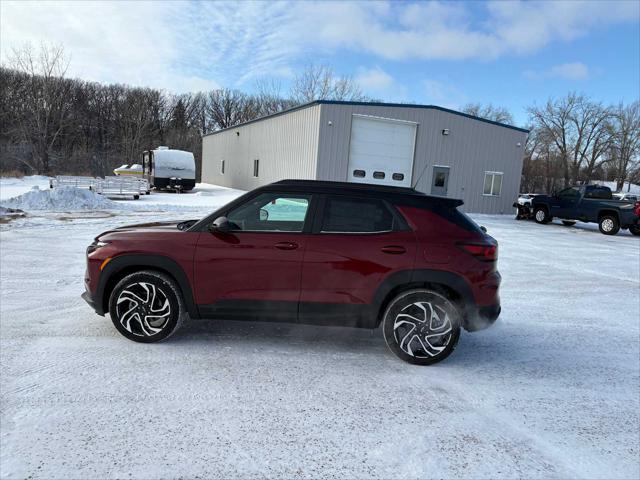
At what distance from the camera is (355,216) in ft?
12.9

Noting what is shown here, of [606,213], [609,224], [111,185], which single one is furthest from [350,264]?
[111,185]

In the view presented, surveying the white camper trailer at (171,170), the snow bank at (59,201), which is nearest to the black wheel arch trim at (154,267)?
the snow bank at (59,201)

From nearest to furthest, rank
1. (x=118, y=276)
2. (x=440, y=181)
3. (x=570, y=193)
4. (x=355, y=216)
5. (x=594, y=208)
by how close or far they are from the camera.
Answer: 1. (x=355, y=216)
2. (x=118, y=276)
3. (x=594, y=208)
4. (x=570, y=193)
5. (x=440, y=181)

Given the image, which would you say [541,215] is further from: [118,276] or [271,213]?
[118,276]

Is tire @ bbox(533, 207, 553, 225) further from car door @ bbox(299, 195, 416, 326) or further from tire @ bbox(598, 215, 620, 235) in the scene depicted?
car door @ bbox(299, 195, 416, 326)

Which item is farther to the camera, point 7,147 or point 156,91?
point 156,91

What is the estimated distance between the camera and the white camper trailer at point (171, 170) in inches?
1073

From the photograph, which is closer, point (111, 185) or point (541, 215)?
point (541, 215)

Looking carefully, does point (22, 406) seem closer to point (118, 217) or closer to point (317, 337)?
point (317, 337)

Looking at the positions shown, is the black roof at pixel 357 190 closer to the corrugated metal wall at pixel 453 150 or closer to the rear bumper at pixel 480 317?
the rear bumper at pixel 480 317

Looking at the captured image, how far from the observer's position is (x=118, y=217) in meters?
14.3

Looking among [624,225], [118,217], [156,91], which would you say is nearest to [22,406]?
[118,217]

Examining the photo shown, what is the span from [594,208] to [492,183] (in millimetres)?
6440

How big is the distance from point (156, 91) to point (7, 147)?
80.9ft
